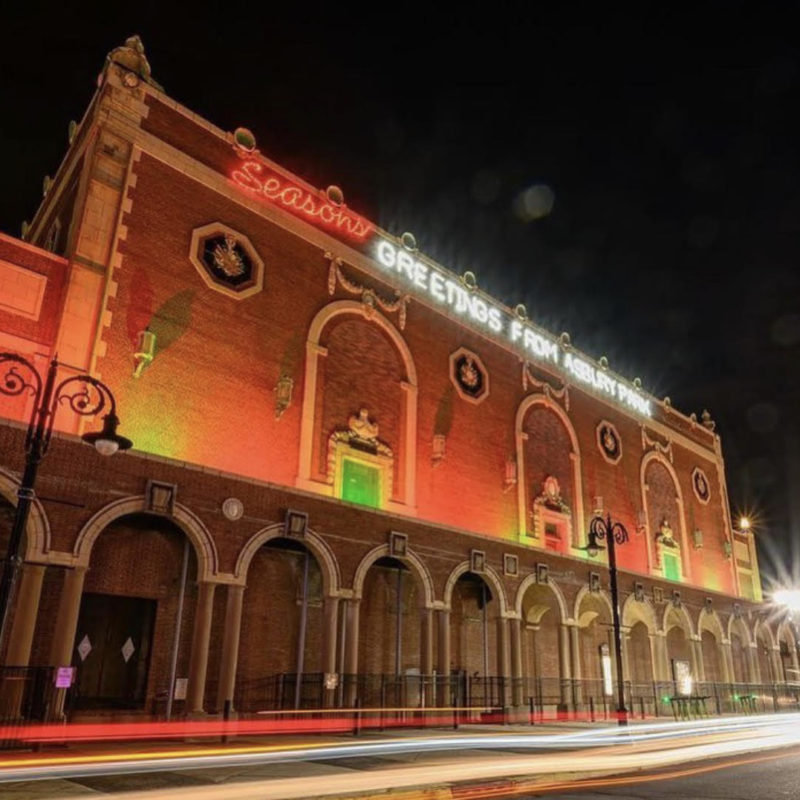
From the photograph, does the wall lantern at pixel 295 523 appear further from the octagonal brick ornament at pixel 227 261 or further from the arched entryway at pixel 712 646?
the arched entryway at pixel 712 646

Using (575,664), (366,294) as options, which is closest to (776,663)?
(575,664)

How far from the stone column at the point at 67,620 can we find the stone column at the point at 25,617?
0.54 m

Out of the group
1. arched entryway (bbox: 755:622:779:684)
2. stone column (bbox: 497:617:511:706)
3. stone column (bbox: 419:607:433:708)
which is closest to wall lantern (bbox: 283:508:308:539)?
stone column (bbox: 419:607:433:708)

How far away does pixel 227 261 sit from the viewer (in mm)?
24266

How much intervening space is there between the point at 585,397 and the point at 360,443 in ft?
59.8

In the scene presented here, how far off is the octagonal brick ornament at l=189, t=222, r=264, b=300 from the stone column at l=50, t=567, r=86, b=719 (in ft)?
35.6

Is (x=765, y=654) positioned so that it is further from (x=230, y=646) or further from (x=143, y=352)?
(x=143, y=352)

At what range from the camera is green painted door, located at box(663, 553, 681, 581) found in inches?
1720

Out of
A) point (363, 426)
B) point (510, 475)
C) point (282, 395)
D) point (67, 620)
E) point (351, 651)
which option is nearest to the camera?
point (67, 620)

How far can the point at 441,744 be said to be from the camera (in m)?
15.9

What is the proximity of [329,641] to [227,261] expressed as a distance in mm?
13094

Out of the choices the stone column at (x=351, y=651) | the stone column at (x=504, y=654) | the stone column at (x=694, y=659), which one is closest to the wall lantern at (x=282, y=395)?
the stone column at (x=351, y=651)

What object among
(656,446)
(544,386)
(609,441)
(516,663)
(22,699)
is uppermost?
(544,386)

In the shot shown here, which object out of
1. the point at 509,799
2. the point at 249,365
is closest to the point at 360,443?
the point at 249,365
